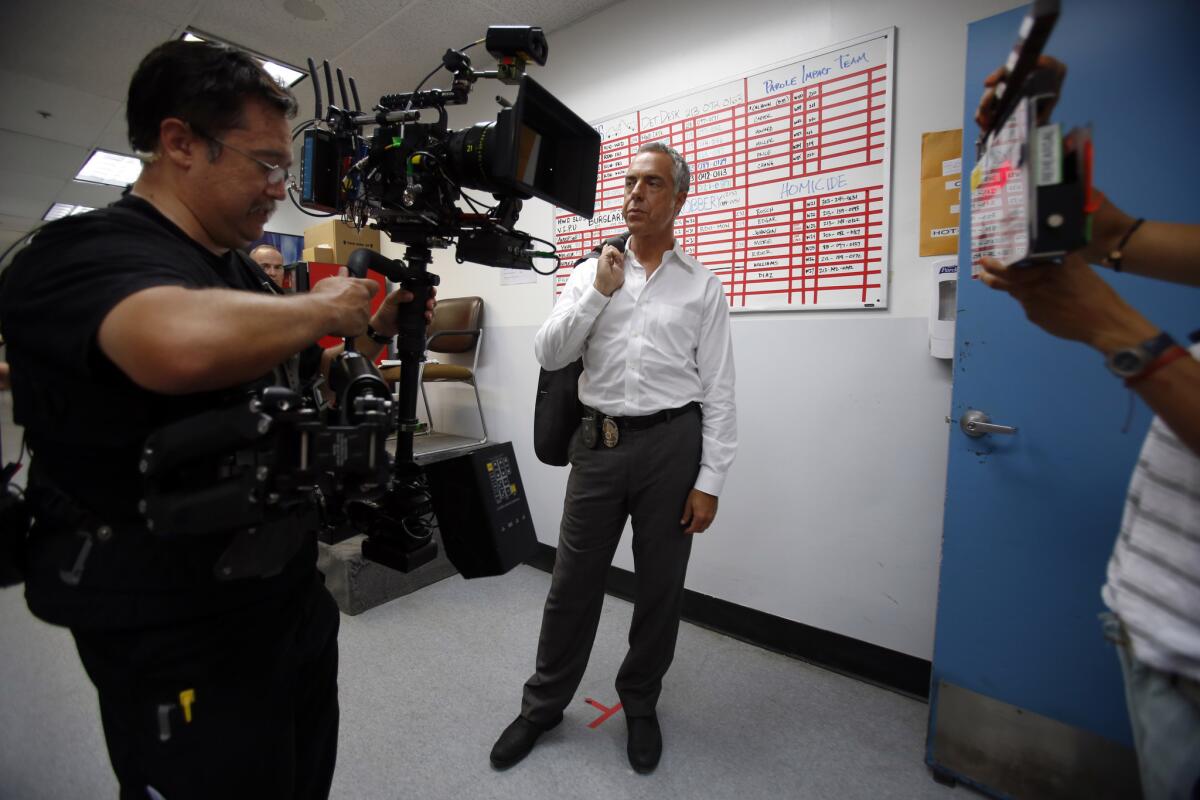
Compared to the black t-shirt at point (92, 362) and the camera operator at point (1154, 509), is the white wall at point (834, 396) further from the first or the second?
the black t-shirt at point (92, 362)

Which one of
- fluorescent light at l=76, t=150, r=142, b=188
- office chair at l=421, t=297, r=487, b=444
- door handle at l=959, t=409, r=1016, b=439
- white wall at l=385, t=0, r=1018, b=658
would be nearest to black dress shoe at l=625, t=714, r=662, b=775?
white wall at l=385, t=0, r=1018, b=658

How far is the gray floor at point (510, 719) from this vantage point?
145cm

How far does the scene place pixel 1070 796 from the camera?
130 cm

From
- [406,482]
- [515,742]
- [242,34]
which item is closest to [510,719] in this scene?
[515,742]

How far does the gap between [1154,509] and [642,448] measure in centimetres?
100

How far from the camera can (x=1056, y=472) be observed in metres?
1.32

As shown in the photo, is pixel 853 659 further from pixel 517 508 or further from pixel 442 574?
pixel 442 574

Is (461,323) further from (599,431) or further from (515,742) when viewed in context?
(515,742)

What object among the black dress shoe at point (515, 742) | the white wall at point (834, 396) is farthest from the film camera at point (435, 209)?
the white wall at point (834, 396)

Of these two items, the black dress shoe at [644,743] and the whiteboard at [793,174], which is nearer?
the black dress shoe at [644,743]

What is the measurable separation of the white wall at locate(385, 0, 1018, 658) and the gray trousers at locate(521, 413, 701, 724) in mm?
626

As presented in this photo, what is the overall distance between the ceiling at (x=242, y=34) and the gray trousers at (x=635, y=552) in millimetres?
2036

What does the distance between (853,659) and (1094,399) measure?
1.14 m

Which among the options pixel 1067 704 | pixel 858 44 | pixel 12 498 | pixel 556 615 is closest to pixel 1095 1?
pixel 858 44
